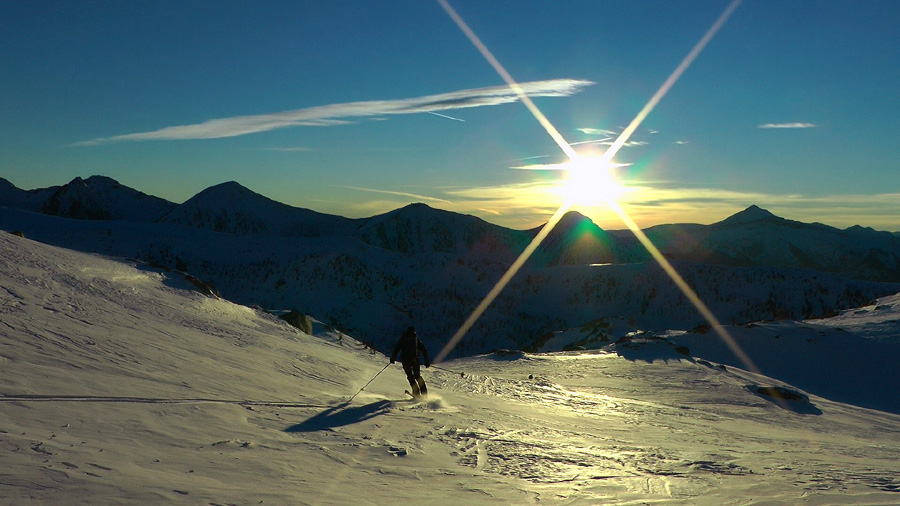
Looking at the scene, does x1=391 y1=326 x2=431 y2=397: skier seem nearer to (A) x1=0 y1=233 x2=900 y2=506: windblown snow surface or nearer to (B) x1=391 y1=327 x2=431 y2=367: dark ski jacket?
(B) x1=391 y1=327 x2=431 y2=367: dark ski jacket

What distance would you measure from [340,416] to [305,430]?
4.93 feet

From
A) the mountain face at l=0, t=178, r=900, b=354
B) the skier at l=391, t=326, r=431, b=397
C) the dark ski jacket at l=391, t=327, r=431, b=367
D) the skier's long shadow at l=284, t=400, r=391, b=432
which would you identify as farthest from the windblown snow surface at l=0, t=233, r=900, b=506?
the mountain face at l=0, t=178, r=900, b=354

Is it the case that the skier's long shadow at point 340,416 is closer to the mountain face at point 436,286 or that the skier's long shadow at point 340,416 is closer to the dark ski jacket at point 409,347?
the dark ski jacket at point 409,347

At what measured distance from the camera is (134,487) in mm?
4852

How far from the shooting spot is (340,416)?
9.79 meters

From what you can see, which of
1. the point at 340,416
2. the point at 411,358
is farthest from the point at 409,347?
the point at 340,416

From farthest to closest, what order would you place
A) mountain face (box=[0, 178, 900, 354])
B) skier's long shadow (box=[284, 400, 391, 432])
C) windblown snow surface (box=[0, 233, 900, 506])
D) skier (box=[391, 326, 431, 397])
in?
mountain face (box=[0, 178, 900, 354]), skier (box=[391, 326, 431, 397]), skier's long shadow (box=[284, 400, 391, 432]), windblown snow surface (box=[0, 233, 900, 506])

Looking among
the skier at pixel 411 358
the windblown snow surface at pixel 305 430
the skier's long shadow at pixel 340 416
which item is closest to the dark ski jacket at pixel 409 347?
the skier at pixel 411 358

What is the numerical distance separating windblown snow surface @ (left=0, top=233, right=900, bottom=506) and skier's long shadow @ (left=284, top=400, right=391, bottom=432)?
54 mm

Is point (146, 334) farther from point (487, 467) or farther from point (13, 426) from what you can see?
point (487, 467)

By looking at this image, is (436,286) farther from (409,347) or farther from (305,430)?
(305,430)

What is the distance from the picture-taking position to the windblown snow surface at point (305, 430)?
5.61 metres

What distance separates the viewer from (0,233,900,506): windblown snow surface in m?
5.61

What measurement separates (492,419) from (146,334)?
A: 794 centimetres
